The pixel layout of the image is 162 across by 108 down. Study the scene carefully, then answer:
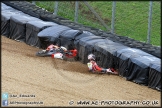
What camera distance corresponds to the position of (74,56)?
18.5m

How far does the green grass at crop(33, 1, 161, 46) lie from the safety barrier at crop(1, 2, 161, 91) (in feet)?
3.73

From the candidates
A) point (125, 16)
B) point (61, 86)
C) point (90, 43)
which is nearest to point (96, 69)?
point (90, 43)

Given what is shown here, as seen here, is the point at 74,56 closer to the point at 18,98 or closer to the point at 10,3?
the point at 18,98

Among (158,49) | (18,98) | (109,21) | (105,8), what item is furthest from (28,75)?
(105,8)

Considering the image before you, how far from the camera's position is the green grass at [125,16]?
2148 centimetres

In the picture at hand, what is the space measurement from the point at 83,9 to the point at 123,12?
2.09 metres

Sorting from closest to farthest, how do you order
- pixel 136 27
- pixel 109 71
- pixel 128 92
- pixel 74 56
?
pixel 128 92, pixel 109 71, pixel 74 56, pixel 136 27

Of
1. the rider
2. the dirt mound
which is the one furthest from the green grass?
the dirt mound

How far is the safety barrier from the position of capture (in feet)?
52.5

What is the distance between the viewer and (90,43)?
18188 mm

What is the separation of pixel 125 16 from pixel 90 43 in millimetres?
5923

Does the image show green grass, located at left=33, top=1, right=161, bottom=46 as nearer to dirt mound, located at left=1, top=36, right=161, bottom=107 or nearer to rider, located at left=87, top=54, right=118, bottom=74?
rider, located at left=87, top=54, right=118, bottom=74

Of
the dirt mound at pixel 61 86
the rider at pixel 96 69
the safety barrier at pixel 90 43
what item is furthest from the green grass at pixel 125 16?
the dirt mound at pixel 61 86

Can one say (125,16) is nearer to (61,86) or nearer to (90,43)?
(90,43)
